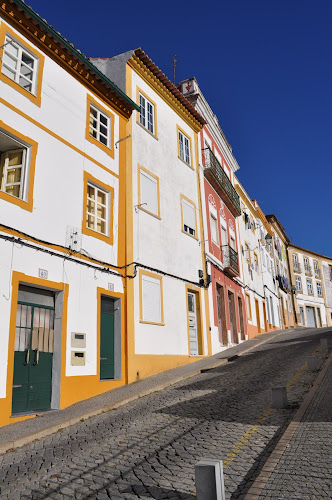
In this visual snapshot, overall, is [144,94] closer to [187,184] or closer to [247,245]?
[187,184]

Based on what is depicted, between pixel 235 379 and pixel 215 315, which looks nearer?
pixel 235 379

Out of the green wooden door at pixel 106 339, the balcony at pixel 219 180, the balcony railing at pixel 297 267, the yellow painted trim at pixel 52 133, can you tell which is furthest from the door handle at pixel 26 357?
the balcony railing at pixel 297 267

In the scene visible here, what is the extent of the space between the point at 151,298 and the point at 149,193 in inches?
142

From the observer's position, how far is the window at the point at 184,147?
1784cm

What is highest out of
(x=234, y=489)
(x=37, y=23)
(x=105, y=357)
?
(x=37, y=23)

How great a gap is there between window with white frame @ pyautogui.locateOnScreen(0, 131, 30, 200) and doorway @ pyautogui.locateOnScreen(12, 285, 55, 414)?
2.25 meters

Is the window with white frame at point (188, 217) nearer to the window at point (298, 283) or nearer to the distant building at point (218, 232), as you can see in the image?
the distant building at point (218, 232)

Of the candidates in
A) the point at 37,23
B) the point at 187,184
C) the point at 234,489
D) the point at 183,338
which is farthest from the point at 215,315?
the point at 234,489

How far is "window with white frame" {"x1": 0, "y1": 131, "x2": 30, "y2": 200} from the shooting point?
985 centimetres

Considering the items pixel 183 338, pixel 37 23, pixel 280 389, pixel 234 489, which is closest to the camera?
pixel 234 489

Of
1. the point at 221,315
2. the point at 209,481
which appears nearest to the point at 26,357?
the point at 209,481

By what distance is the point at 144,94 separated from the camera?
15688 mm

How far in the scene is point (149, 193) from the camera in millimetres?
14734

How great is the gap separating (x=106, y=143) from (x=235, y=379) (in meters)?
7.83
